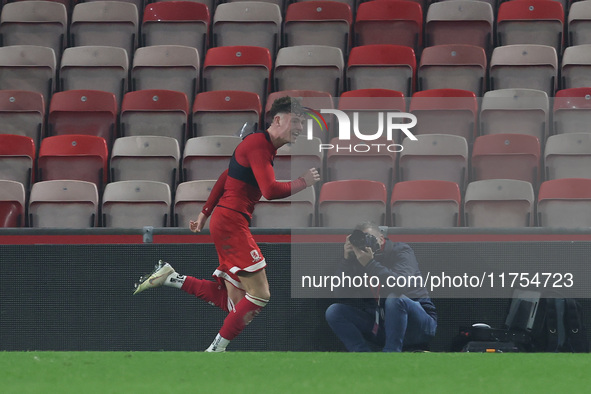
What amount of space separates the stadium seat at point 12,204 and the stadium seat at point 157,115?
3.25ft

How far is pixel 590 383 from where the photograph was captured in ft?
9.17

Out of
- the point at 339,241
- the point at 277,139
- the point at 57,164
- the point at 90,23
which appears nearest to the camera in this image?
the point at 277,139

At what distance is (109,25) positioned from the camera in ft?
23.6

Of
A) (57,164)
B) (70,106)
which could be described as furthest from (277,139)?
(70,106)

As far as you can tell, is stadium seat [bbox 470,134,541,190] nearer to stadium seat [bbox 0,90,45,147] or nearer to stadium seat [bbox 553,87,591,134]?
stadium seat [bbox 553,87,591,134]

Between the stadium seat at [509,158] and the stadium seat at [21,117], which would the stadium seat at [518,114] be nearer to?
the stadium seat at [509,158]

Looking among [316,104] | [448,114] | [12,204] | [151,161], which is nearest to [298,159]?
[316,104]

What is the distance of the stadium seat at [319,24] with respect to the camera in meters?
7.00

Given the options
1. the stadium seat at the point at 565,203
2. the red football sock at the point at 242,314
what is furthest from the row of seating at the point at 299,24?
the red football sock at the point at 242,314

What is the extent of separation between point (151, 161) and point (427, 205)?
1.83 m

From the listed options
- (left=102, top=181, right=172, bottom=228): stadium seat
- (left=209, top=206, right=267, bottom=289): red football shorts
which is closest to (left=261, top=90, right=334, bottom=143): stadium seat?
(left=102, top=181, right=172, bottom=228): stadium seat

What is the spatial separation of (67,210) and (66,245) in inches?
29.5

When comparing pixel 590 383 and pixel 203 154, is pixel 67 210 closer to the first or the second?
pixel 203 154

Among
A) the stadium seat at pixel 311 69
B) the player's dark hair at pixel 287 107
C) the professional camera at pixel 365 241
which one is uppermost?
the stadium seat at pixel 311 69
